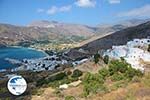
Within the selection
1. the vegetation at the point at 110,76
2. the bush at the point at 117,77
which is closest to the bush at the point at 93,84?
the vegetation at the point at 110,76

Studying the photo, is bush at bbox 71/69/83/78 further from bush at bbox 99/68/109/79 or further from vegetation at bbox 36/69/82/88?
bush at bbox 99/68/109/79

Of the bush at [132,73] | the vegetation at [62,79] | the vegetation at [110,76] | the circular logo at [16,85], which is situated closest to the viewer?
the circular logo at [16,85]

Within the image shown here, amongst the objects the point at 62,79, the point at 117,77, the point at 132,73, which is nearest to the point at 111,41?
the point at 62,79

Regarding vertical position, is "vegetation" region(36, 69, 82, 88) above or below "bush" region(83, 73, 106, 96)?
below

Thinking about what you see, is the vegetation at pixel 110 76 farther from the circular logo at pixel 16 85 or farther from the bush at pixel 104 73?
the circular logo at pixel 16 85

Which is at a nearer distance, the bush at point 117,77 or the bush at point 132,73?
the bush at point 117,77

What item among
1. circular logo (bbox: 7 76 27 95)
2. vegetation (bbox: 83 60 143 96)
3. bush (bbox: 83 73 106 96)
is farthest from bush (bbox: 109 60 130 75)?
circular logo (bbox: 7 76 27 95)

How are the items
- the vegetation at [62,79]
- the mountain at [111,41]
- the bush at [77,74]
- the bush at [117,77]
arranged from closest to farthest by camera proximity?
1. the bush at [117,77]
2. the vegetation at [62,79]
3. the bush at [77,74]
4. the mountain at [111,41]

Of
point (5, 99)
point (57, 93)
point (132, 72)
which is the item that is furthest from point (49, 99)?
point (132, 72)

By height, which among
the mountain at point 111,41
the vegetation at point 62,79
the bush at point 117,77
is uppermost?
the bush at point 117,77

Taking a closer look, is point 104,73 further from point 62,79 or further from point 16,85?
point 16,85

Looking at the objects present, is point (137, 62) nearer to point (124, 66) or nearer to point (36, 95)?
point (124, 66)
